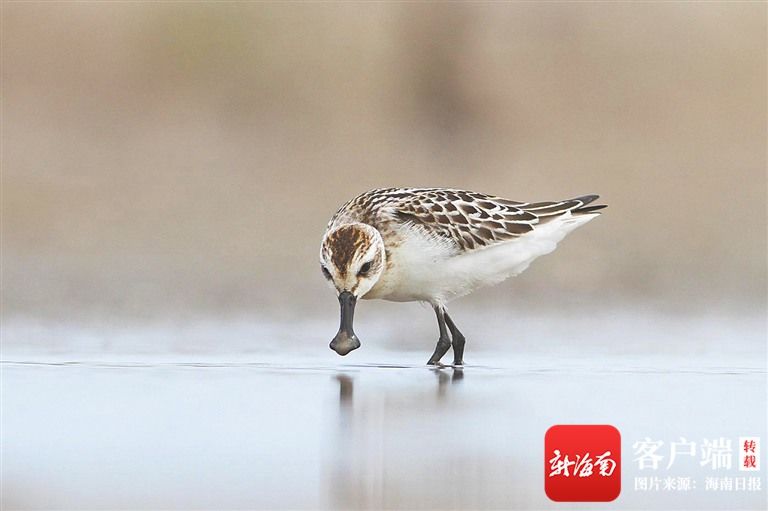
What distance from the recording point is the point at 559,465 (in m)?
5.45

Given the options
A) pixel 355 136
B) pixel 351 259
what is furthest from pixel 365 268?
pixel 355 136

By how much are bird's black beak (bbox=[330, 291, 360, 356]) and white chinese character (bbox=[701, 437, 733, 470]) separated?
2279mm

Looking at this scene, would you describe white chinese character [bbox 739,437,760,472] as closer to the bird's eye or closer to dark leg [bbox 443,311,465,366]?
the bird's eye

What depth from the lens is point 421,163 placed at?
12.8 m

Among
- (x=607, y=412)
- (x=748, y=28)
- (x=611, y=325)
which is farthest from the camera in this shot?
(x=748, y=28)

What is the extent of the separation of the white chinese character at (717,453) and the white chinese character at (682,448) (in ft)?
0.14

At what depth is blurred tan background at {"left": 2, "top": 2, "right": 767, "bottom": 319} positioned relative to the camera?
36.2 feet

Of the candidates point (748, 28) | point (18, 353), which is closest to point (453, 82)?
point (748, 28)

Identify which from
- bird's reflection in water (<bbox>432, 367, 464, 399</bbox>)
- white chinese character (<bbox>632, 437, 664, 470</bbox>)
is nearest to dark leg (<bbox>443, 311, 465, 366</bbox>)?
bird's reflection in water (<bbox>432, 367, 464, 399</bbox>)

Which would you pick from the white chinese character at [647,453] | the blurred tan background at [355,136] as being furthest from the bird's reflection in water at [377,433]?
the blurred tan background at [355,136]

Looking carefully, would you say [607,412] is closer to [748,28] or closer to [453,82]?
[453,82]

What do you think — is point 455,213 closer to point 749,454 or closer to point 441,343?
point 441,343

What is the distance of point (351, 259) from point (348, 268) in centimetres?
5

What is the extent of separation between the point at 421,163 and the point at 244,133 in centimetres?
169
